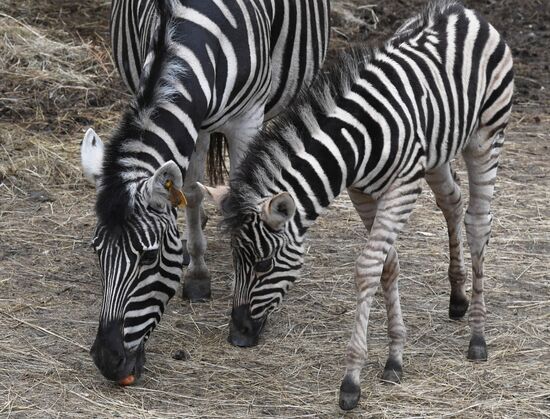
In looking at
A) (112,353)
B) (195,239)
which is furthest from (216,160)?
(112,353)

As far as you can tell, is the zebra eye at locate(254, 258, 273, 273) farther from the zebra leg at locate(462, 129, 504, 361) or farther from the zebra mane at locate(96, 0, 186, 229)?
the zebra leg at locate(462, 129, 504, 361)

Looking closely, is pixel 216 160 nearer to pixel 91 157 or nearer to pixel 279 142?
pixel 91 157

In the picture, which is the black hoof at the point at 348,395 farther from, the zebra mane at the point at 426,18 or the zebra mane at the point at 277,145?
the zebra mane at the point at 426,18

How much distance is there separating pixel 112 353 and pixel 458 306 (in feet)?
8.63

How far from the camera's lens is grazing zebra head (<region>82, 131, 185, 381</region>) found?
19.4 ft

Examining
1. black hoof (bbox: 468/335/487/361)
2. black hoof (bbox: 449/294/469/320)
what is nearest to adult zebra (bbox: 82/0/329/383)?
black hoof (bbox: 449/294/469/320)

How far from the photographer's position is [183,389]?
632 centimetres

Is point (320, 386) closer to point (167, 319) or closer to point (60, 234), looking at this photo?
point (167, 319)

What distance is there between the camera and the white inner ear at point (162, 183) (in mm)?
5906

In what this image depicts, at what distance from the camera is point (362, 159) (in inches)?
232

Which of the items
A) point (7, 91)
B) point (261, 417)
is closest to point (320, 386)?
point (261, 417)

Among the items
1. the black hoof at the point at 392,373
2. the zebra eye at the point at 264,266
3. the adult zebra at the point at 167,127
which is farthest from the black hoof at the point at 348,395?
the adult zebra at the point at 167,127

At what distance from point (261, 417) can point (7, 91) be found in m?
7.03

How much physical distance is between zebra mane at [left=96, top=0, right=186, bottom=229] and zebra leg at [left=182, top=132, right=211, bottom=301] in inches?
40.6
